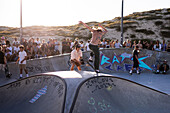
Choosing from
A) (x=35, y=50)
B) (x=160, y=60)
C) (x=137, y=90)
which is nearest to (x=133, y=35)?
(x=160, y=60)

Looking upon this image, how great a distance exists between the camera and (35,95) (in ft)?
15.9

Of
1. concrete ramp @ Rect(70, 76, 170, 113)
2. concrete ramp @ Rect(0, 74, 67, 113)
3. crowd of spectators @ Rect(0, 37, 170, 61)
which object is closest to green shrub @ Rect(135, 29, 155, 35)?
crowd of spectators @ Rect(0, 37, 170, 61)

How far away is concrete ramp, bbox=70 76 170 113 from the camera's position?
414 centimetres

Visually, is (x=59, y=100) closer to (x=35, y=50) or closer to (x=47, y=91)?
(x=47, y=91)

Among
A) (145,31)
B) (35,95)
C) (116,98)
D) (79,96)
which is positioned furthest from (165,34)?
(35,95)

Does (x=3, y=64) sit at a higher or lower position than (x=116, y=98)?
higher

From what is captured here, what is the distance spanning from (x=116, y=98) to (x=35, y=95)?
2.44 meters

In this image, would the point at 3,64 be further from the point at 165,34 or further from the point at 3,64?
the point at 165,34

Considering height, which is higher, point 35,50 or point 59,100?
point 35,50

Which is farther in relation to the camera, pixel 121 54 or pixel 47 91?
pixel 121 54

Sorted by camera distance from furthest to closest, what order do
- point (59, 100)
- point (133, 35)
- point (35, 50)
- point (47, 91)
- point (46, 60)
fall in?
point (133, 35)
point (35, 50)
point (46, 60)
point (47, 91)
point (59, 100)

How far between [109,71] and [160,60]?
14.1 feet

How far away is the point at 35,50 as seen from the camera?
491 inches

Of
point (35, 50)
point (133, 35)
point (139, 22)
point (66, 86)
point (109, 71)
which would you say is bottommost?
point (109, 71)
